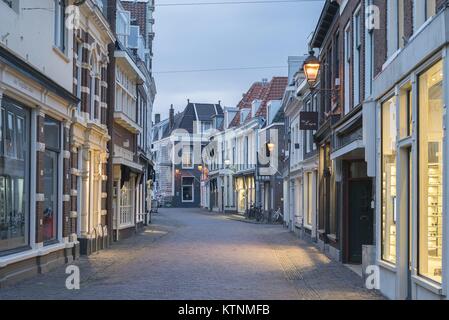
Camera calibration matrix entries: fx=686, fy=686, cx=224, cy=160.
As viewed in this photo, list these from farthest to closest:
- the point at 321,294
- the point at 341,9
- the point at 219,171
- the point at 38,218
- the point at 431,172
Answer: the point at 219,171 < the point at 341,9 < the point at 38,218 < the point at 321,294 < the point at 431,172

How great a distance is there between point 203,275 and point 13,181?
14.6 feet

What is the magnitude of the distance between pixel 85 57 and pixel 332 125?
721cm

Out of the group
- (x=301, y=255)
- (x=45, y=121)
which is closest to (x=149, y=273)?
(x=45, y=121)

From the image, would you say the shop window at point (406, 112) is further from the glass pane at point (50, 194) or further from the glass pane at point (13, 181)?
the glass pane at point (50, 194)

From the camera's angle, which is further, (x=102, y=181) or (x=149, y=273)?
(x=102, y=181)

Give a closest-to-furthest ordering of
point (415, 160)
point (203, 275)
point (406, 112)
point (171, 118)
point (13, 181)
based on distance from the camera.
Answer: point (415, 160) < point (406, 112) < point (13, 181) < point (203, 275) < point (171, 118)

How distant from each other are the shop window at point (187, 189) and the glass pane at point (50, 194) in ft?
203

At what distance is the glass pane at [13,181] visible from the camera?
12.6 metres

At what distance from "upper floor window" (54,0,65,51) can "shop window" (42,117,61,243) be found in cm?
195

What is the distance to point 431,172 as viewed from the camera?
9.31 m

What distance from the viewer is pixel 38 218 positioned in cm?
1448

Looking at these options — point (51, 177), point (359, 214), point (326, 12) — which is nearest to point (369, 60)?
point (359, 214)

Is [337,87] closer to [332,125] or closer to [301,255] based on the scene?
[332,125]

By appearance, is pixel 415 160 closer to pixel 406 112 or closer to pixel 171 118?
pixel 406 112
